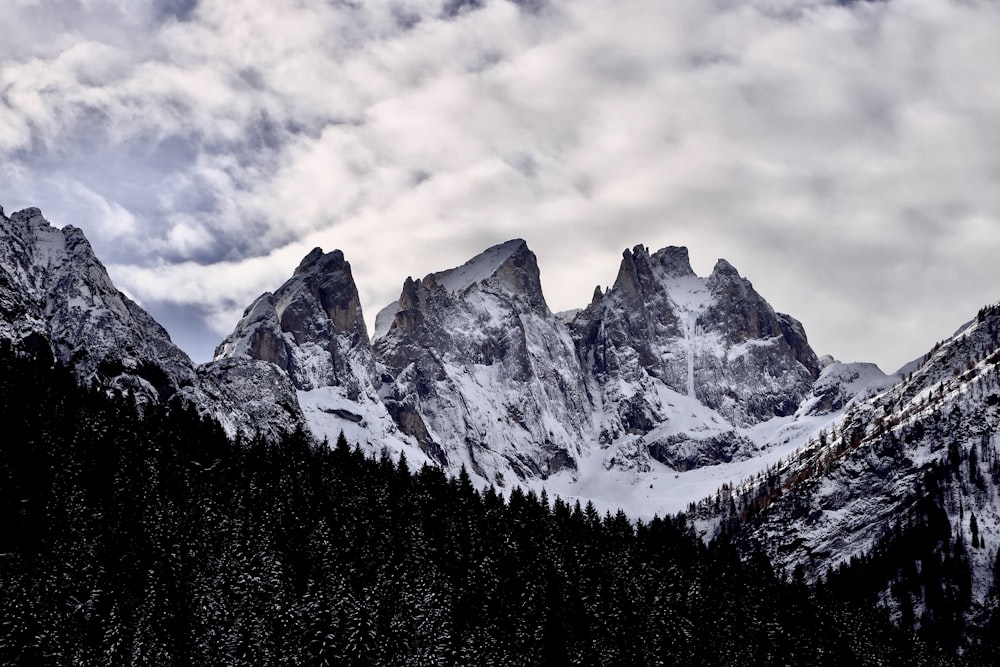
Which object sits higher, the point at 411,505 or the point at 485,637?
the point at 411,505

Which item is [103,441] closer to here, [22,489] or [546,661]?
[22,489]

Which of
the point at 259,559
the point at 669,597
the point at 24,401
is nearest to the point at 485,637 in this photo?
the point at 259,559

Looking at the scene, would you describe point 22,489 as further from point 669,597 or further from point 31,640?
point 669,597

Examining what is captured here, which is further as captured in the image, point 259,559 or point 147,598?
point 259,559

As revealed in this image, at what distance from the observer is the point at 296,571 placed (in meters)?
101

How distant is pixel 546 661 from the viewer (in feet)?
Result: 339

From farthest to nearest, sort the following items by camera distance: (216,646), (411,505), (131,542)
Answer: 1. (411,505)
2. (131,542)
3. (216,646)

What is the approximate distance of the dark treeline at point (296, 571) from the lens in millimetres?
88625

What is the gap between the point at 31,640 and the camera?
80000 millimetres

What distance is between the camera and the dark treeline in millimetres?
88625

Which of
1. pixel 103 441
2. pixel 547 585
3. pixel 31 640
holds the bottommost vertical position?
pixel 31 640

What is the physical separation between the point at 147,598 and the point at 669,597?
61.8 metres

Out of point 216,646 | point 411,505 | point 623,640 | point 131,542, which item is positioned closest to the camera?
point 216,646

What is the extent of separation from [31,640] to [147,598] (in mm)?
12767
